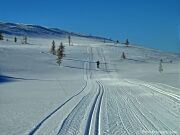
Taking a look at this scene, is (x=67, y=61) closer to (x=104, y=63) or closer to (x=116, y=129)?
(x=104, y=63)

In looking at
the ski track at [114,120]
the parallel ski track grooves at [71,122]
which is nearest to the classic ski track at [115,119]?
the ski track at [114,120]

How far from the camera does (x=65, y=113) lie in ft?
58.6

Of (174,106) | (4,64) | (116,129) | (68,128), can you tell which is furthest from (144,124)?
(4,64)

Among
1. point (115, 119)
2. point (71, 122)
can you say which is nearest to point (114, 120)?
point (115, 119)

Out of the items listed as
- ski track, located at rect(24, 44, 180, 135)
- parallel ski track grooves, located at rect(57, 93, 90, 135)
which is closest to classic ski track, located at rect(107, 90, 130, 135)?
ski track, located at rect(24, 44, 180, 135)

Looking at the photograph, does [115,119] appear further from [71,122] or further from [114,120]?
[71,122]

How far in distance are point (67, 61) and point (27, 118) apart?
3249 inches

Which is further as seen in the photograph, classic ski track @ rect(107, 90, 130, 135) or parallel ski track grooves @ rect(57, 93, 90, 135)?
classic ski track @ rect(107, 90, 130, 135)

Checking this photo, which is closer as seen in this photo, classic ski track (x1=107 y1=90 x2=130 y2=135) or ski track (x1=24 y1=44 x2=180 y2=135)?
ski track (x1=24 y1=44 x2=180 y2=135)

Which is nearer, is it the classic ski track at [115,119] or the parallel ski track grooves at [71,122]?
Answer: the parallel ski track grooves at [71,122]

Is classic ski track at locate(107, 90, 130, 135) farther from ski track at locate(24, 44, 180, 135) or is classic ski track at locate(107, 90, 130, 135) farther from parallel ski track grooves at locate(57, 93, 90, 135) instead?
parallel ski track grooves at locate(57, 93, 90, 135)

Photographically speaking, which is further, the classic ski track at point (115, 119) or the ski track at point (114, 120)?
the classic ski track at point (115, 119)

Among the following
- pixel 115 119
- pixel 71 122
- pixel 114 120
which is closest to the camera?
pixel 71 122

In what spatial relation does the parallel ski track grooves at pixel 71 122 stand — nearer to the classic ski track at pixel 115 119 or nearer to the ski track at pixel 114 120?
the ski track at pixel 114 120
